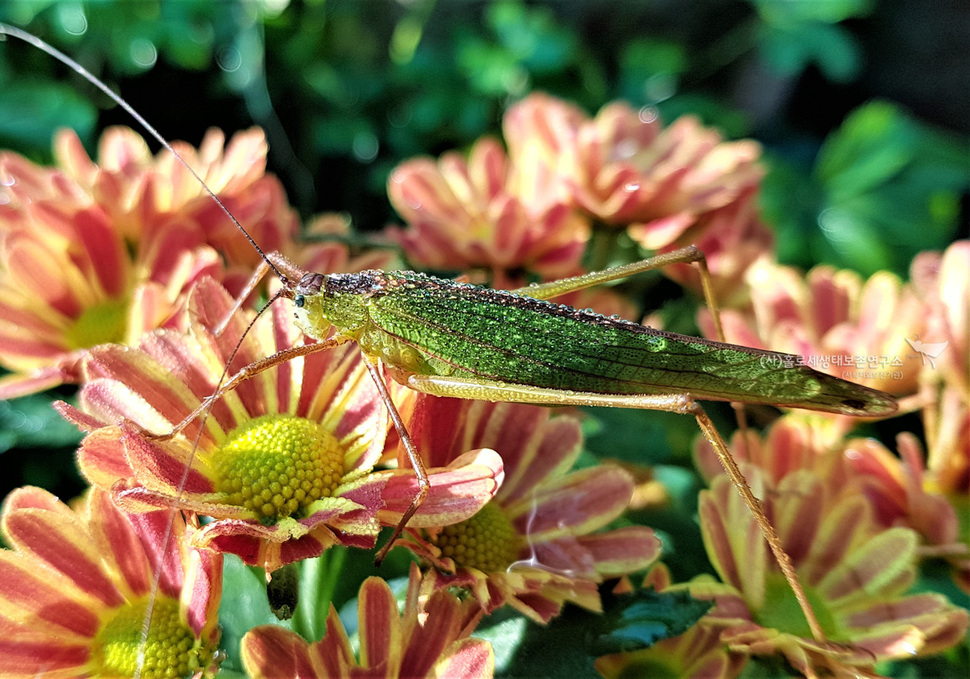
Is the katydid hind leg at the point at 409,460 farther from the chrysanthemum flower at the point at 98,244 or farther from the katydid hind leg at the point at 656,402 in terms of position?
the chrysanthemum flower at the point at 98,244

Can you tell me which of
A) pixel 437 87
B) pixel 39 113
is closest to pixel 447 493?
pixel 39 113

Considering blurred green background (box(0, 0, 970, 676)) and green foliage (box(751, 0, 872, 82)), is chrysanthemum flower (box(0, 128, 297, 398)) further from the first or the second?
green foliage (box(751, 0, 872, 82))

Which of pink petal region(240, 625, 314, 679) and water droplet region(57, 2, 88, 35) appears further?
water droplet region(57, 2, 88, 35)

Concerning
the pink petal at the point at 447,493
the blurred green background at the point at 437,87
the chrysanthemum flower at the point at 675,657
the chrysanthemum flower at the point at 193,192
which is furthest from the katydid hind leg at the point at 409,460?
the blurred green background at the point at 437,87

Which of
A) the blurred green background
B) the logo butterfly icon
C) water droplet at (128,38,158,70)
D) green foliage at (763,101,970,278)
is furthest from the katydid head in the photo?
green foliage at (763,101,970,278)

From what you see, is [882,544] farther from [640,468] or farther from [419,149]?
[419,149]

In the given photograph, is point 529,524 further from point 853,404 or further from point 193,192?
point 193,192
